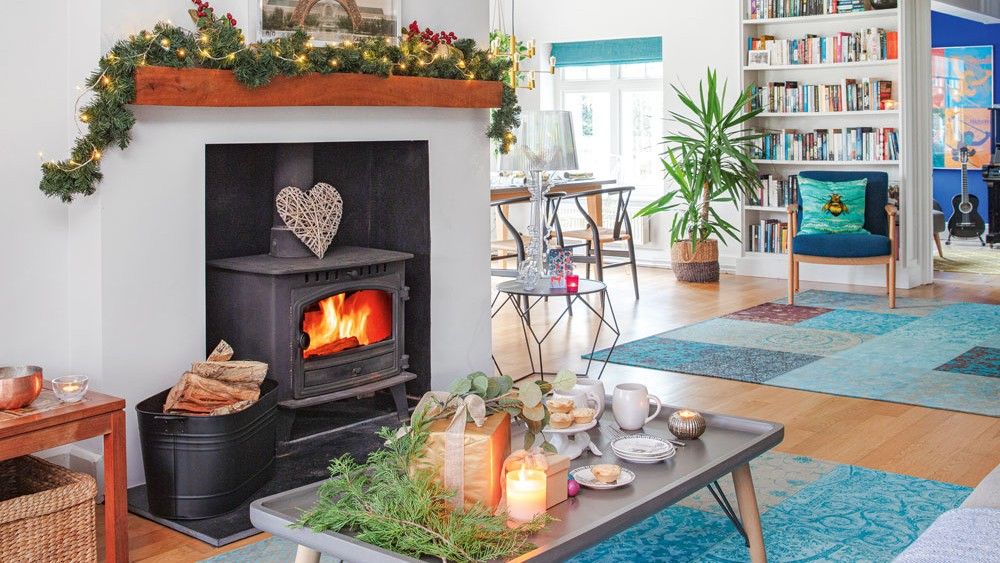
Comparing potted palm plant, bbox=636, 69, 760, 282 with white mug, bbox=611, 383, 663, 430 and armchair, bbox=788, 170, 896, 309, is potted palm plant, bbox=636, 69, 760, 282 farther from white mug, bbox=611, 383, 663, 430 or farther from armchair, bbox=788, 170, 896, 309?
white mug, bbox=611, 383, 663, 430

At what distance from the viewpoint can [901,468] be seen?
3.86 metres

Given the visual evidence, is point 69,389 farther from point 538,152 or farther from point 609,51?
point 609,51

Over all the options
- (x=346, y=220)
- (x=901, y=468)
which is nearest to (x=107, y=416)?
(x=346, y=220)

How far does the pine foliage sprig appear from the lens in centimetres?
213

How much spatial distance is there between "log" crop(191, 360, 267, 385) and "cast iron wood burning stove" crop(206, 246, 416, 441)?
0.23m

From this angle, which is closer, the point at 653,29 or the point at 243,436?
the point at 243,436

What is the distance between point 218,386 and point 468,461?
4.66ft

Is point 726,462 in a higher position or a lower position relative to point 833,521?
Answer: higher

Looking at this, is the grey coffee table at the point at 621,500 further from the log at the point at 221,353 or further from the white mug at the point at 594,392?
the log at the point at 221,353

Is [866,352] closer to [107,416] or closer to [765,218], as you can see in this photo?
[765,218]

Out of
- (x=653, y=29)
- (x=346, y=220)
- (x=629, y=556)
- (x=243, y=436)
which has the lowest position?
(x=629, y=556)

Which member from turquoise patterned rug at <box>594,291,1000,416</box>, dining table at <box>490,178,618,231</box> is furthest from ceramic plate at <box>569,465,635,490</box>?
dining table at <box>490,178,618,231</box>

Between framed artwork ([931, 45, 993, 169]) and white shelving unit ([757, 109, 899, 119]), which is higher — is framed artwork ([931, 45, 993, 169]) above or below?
above

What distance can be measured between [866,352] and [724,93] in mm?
3490
